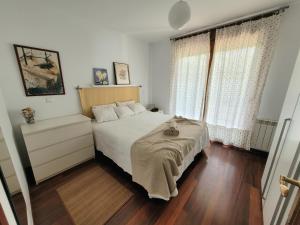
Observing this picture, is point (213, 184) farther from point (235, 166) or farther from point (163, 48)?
point (163, 48)

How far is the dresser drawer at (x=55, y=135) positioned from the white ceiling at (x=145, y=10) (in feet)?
6.03

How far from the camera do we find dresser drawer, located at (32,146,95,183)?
1788 millimetres

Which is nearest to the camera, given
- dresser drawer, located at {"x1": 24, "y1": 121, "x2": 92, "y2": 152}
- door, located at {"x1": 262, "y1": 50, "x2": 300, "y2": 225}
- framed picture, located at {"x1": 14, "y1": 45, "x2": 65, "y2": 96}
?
door, located at {"x1": 262, "y1": 50, "x2": 300, "y2": 225}

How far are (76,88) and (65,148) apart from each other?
3.74 feet

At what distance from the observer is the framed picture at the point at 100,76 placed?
8.98 ft

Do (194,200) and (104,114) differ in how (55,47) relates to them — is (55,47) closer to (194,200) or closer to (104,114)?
(104,114)

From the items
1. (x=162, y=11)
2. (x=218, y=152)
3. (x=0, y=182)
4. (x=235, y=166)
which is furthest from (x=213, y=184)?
(x=162, y=11)

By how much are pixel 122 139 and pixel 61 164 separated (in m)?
1.07

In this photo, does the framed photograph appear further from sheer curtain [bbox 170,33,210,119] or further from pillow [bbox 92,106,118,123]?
sheer curtain [bbox 170,33,210,119]

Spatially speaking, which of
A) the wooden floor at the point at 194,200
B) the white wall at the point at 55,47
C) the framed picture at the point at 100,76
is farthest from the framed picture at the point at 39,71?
the wooden floor at the point at 194,200

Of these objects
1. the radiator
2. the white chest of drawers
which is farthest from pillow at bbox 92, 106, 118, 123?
the radiator

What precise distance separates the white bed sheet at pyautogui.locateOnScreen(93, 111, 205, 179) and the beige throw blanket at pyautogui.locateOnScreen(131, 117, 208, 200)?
0.14m

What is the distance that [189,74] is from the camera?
10.5 feet

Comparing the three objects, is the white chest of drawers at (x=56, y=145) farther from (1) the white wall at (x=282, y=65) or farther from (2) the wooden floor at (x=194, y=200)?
(1) the white wall at (x=282, y=65)
